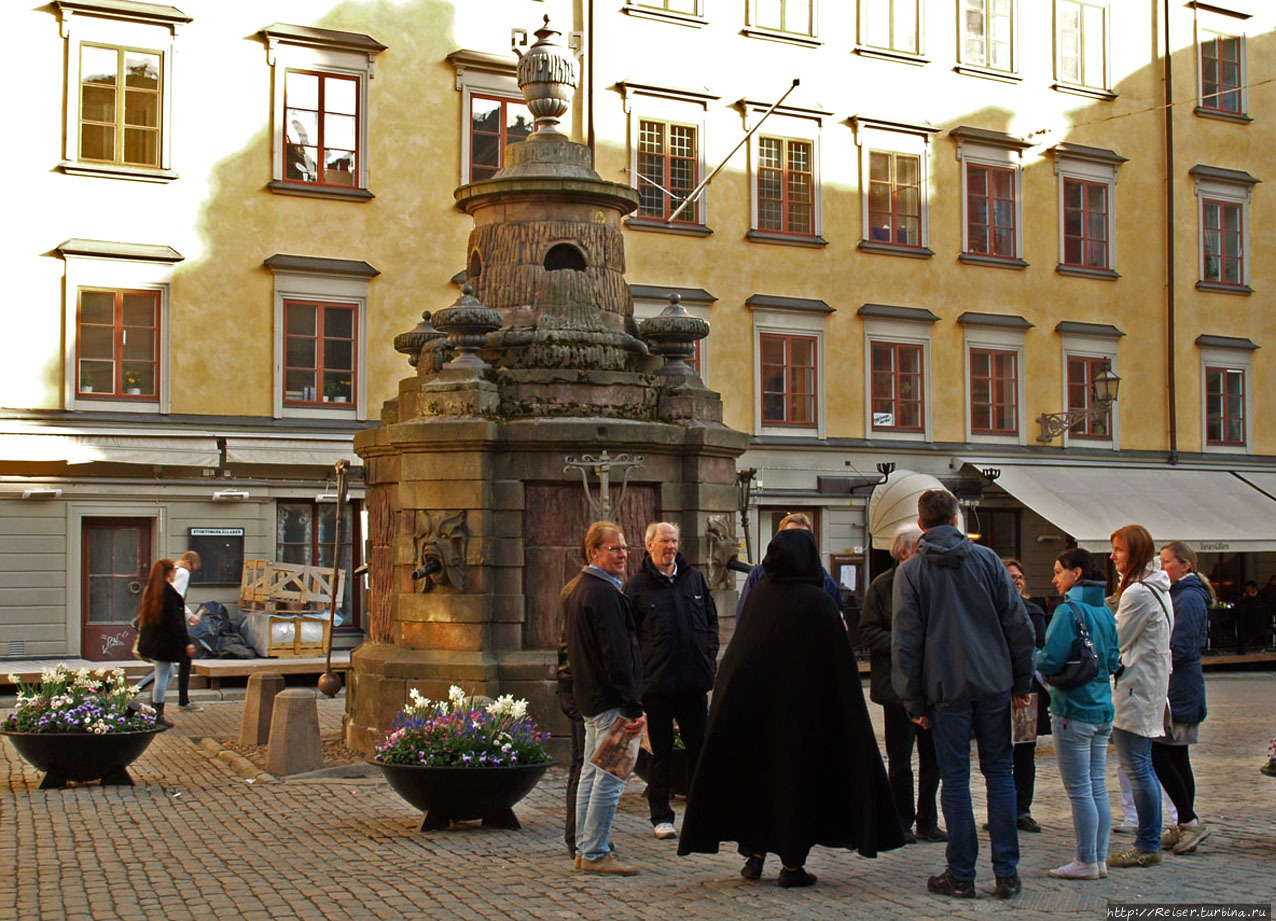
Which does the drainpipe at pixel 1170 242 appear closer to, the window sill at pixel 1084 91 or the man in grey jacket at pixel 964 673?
the window sill at pixel 1084 91

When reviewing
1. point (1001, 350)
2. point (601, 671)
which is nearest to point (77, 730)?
point (601, 671)

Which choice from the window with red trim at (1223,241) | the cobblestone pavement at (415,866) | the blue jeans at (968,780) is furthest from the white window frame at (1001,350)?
the blue jeans at (968,780)

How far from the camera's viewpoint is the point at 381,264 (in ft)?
87.9

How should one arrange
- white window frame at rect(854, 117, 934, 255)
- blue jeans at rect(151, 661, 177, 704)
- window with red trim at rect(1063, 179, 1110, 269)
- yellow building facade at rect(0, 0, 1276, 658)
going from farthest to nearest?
window with red trim at rect(1063, 179, 1110, 269) → white window frame at rect(854, 117, 934, 255) → yellow building facade at rect(0, 0, 1276, 658) → blue jeans at rect(151, 661, 177, 704)

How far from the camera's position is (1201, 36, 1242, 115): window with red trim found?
34531 millimetres

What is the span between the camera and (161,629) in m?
16.6

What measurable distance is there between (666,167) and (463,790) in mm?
20183

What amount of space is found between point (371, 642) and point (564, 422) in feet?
8.72

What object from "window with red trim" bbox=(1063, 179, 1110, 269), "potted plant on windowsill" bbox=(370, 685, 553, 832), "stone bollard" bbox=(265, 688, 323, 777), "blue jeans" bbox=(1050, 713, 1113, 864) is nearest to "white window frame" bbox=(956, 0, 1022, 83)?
"window with red trim" bbox=(1063, 179, 1110, 269)

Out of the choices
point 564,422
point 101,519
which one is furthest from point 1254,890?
point 101,519

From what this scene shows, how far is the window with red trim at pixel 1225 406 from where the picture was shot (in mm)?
34469

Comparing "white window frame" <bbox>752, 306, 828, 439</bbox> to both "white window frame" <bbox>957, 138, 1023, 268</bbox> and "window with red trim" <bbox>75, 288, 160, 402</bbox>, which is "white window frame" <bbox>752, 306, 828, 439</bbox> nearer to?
"white window frame" <bbox>957, 138, 1023, 268</bbox>

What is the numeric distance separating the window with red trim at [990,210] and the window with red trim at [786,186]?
11.3 ft

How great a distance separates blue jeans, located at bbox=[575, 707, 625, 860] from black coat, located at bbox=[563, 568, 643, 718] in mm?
80
